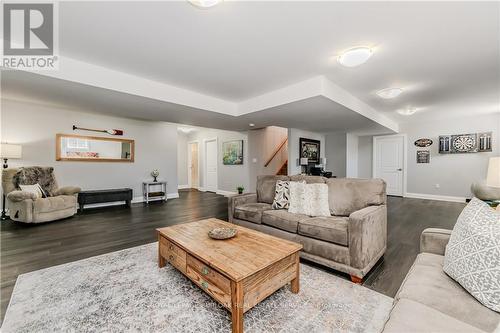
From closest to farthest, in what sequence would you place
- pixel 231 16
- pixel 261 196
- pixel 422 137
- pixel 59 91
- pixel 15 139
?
pixel 231 16, pixel 59 91, pixel 261 196, pixel 15 139, pixel 422 137

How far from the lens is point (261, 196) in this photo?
11.4 ft

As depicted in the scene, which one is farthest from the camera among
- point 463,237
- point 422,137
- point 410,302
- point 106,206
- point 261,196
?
point 422,137

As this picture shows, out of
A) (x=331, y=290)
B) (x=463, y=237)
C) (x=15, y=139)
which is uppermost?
(x=15, y=139)

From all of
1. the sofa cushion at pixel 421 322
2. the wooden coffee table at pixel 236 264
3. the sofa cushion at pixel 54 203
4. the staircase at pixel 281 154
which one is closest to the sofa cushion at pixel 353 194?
the wooden coffee table at pixel 236 264

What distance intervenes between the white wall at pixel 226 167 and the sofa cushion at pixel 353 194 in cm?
419

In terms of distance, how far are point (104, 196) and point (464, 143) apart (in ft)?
29.9

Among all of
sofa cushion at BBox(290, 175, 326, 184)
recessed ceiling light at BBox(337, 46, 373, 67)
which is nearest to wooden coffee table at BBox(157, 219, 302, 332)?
sofa cushion at BBox(290, 175, 326, 184)

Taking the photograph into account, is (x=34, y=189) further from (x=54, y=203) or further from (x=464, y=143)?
(x=464, y=143)

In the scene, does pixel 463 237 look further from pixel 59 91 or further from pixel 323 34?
pixel 59 91

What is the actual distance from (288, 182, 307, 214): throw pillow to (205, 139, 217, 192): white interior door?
5.30 meters

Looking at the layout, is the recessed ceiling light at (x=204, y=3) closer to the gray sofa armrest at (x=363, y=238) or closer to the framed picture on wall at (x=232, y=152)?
the gray sofa armrest at (x=363, y=238)

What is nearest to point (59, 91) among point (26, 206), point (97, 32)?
point (97, 32)

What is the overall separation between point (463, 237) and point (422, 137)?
6.47 meters

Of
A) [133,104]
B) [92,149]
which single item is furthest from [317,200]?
[92,149]
